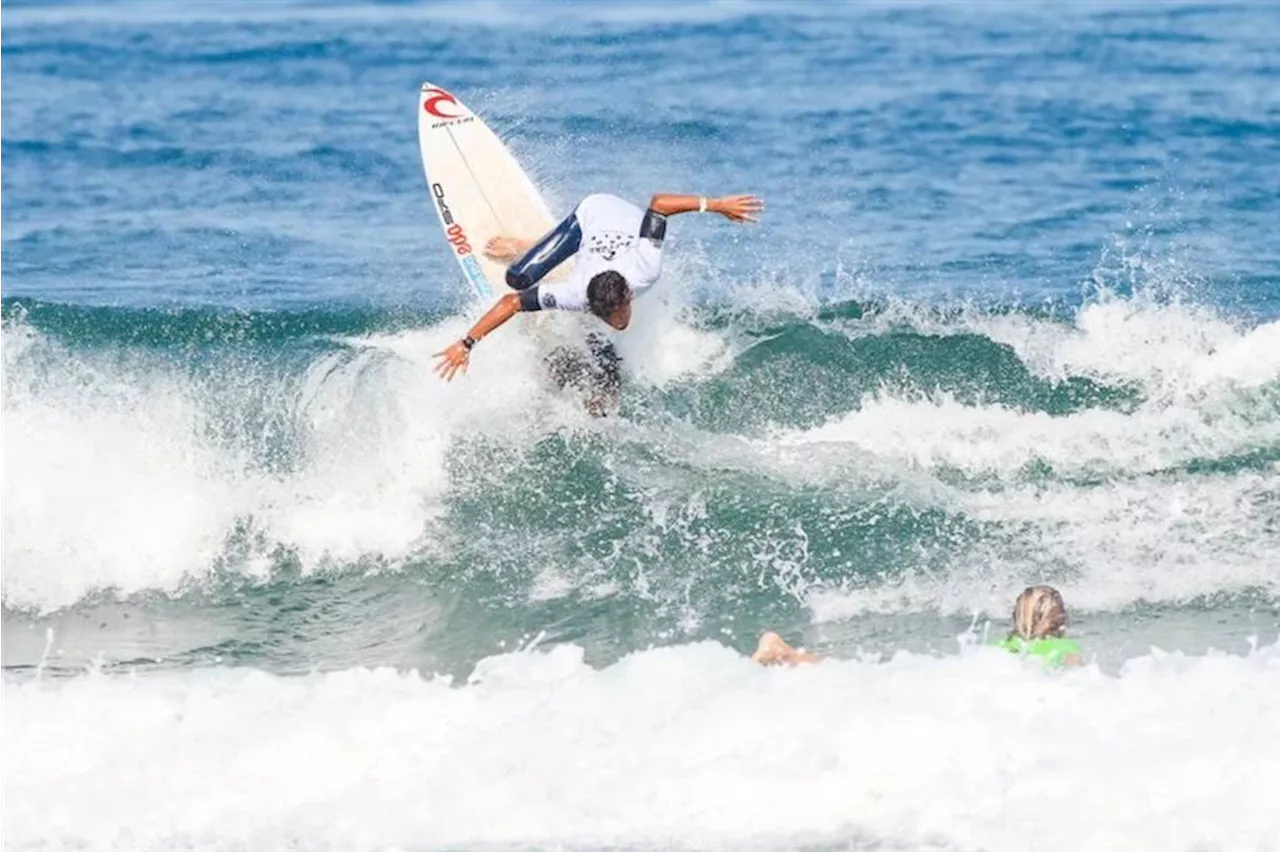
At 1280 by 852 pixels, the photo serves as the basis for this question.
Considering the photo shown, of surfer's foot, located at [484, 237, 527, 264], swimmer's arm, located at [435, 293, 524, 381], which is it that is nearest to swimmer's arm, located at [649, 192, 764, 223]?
swimmer's arm, located at [435, 293, 524, 381]

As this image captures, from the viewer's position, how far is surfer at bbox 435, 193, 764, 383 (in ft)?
36.6

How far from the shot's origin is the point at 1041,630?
8.68m

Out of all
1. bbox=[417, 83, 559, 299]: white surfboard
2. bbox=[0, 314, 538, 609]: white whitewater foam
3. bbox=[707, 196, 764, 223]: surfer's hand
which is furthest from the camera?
bbox=[417, 83, 559, 299]: white surfboard

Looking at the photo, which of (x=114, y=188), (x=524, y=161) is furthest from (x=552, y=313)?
(x=114, y=188)

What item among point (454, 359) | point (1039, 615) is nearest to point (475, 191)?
point (454, 359)

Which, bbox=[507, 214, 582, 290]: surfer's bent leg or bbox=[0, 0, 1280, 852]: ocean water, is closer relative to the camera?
bbox=[0, 0, 1280, 852]: ocean water

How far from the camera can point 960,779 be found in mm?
8047

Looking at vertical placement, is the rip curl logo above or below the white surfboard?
above

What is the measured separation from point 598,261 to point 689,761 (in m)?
3.81

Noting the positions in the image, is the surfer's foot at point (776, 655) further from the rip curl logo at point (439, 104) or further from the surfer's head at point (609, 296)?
the rip curl logo at point (439, 104)

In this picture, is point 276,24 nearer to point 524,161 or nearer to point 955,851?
point 524,161

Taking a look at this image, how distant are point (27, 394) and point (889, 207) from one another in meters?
8.82

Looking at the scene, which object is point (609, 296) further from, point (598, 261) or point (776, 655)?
point (776, 655)

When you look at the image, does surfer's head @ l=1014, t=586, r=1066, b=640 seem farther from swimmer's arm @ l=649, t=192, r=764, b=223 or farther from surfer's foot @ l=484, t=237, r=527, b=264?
surfer's foot @ l=484, t=237, r=527, b=264
